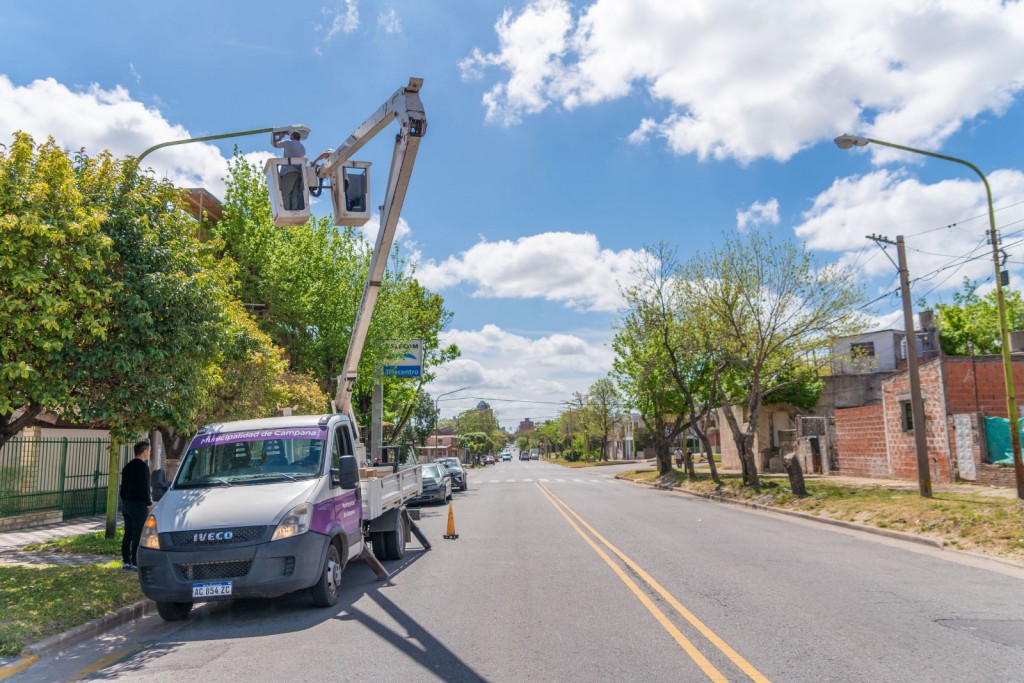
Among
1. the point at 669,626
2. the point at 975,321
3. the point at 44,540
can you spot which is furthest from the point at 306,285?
the point at 975,321

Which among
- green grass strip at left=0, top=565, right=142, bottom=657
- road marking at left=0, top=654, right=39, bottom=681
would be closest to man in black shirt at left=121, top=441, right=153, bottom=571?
green grass strip at left=0, top=565, right=142, bottom=657

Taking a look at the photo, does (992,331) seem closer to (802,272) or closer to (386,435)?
(802,272)

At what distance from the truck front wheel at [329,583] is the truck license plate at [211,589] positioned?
0.93m

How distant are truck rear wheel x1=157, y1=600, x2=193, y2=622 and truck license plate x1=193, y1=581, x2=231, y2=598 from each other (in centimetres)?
70

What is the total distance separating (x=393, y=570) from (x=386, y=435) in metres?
36.5

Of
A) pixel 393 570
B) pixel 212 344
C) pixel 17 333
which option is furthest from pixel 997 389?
pixel 17 333

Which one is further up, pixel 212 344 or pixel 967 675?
pixel 212 344

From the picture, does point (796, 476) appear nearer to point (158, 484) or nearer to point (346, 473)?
point (346, 473)

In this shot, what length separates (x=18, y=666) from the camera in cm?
633

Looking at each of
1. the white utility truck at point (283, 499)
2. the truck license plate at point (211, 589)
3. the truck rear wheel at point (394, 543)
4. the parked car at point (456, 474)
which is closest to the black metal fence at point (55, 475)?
the truck rear wheel at point (394, 543)

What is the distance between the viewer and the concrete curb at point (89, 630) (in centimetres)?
676

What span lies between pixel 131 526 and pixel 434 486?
14383 millimetres

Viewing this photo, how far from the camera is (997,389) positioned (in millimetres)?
24797

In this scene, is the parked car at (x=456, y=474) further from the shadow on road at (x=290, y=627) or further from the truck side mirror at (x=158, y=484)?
the truck side mirror at (x=158, y=484)
